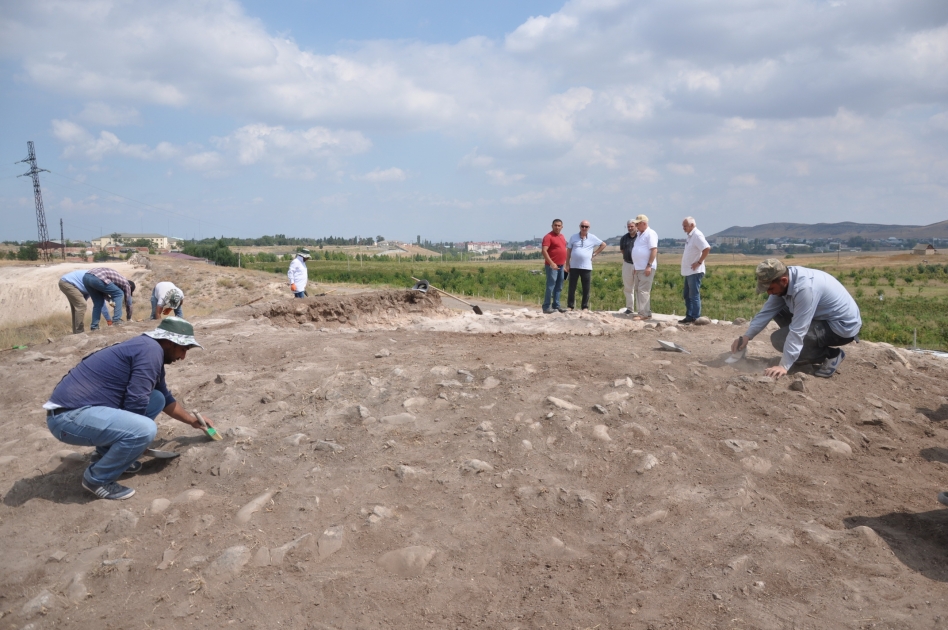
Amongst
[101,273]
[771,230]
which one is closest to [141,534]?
[101,273]

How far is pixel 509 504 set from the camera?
3986 millimetres

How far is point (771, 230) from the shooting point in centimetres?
11825

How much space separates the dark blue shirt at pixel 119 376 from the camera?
4.21 meters

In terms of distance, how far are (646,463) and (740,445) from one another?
77cm

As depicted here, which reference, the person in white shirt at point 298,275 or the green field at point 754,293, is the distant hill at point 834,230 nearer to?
the green field at point 754,293

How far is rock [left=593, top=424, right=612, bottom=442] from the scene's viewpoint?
466 centimetres

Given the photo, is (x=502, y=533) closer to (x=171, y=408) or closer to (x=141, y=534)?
(x=141, y=534)

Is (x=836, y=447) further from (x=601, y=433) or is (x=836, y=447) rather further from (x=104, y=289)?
(x=104, y=289)

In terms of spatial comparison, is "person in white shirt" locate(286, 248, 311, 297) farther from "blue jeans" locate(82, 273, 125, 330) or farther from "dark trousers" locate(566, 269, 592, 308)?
"dark trousers" locate(566, 269, 592, 308)

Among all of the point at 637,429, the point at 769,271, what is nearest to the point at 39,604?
the point at 637,429

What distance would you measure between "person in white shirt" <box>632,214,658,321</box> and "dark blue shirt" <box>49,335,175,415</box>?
7.35 metres

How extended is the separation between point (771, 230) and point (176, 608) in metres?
129

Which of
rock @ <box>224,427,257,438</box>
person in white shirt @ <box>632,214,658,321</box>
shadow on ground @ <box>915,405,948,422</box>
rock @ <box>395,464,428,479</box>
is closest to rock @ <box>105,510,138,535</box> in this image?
rock @ <box>224,427,257,438</box>

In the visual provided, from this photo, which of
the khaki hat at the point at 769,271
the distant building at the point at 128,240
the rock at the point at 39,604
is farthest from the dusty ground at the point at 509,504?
the distant building at the point at 128,240
